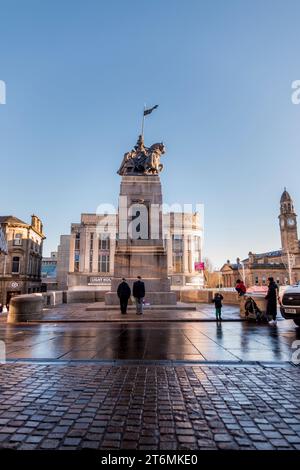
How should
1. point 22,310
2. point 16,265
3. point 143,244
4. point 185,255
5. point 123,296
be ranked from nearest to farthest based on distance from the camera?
point 22,310 → point 123,296 → point 143,244 → point 16,265 → point 185,255

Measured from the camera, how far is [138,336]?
8805 millimetres

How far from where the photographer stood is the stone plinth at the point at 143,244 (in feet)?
61.4

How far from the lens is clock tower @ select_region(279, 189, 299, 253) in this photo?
11925cm

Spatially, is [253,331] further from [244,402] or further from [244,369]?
[244,402]

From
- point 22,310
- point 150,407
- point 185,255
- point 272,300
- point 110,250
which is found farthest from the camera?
point 185,255

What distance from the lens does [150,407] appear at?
3605 mm

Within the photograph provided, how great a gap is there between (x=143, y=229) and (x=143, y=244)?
1.28 m

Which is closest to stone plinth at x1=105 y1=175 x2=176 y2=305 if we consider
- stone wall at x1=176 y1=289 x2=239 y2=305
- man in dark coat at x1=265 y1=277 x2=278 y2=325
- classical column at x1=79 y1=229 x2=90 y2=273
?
stone wall at x1=176 y1=289 x2=239 y2=305

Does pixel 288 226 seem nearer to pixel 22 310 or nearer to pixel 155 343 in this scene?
pixel 22 310

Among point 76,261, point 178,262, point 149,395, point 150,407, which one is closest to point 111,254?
point 76,261

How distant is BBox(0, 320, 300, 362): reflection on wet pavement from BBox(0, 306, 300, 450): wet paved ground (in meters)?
0.03

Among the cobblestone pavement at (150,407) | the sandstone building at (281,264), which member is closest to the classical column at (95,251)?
the cobblestone pavement at (150,407)

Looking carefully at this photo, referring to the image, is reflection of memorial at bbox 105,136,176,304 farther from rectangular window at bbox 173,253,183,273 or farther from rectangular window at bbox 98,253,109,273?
rectangular window at bbox 173,253,183,273
